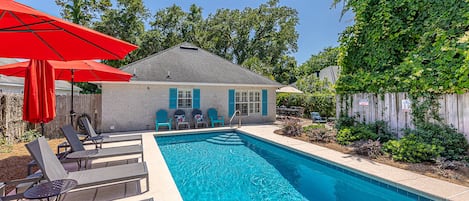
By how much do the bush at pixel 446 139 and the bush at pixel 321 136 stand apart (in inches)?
104

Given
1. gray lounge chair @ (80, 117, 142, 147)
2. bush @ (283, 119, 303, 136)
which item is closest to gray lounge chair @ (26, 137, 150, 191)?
gray lounge chair @ (80, 117, 142, 147)

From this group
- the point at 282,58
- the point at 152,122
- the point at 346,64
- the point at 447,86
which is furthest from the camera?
the point at 282,58

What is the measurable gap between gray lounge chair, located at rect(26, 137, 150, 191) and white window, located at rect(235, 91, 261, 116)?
396 inches

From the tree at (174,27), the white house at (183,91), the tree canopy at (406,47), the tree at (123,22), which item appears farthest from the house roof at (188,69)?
the tree at (174,27)

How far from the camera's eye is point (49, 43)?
11.1 ft

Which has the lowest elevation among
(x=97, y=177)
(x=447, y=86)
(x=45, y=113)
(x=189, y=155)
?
(x=189, y=155)

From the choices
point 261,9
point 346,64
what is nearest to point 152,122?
point 346,64

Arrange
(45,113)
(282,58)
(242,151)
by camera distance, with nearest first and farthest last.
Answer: (45,113), (242,151), (282,58)

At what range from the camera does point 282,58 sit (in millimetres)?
31625

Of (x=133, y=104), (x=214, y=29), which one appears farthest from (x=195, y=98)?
(x=214, y=29)

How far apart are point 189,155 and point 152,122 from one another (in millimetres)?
5008

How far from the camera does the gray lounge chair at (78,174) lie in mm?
3204

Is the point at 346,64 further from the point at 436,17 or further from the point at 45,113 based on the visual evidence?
the point at 45,113

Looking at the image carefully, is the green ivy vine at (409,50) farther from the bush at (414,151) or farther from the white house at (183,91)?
the white house at (183,91)
